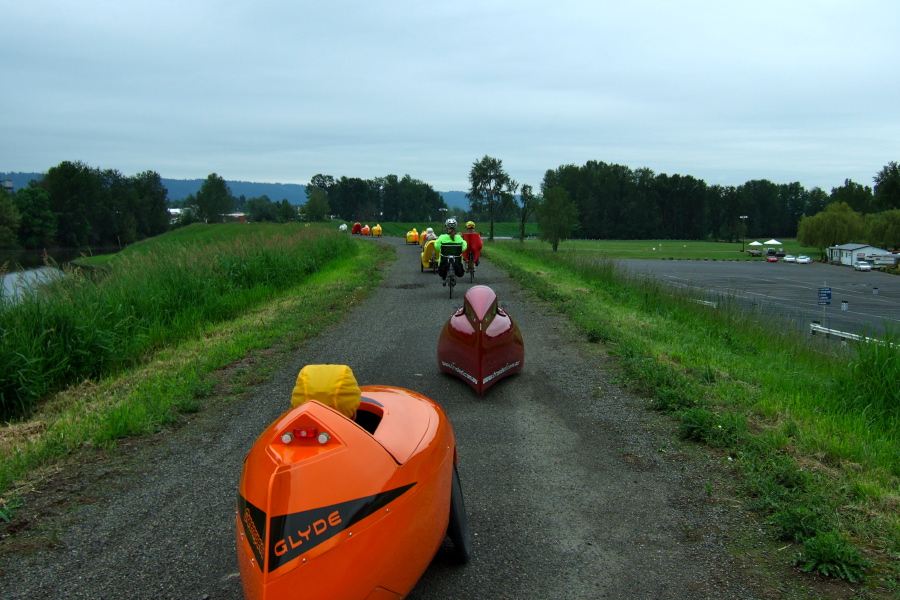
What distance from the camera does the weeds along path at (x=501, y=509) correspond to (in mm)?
3566

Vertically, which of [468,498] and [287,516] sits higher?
[287,516]

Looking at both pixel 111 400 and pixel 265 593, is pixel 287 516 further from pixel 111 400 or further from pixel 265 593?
pixel 111 400

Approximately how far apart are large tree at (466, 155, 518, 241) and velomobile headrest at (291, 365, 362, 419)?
68982 mm

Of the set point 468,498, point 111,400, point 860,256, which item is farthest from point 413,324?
point 860,256

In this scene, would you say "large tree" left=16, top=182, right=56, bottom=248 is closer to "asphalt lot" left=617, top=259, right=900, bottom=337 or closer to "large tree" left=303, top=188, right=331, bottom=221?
"asphalt lot" left=617, top=259, right=900, bottom=337

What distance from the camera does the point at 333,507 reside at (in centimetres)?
280

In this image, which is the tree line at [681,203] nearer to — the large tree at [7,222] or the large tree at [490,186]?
the large tree at [490,186]

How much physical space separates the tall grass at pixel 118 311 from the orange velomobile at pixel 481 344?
16.3ft

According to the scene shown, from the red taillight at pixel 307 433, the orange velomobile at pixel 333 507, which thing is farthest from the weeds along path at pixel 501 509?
the red taillight at pixel 307 433

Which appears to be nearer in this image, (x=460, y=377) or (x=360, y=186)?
(x=460, y=377)

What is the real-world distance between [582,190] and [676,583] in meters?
148

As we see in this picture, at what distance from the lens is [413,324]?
12.1m

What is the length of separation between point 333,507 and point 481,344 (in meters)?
4.41

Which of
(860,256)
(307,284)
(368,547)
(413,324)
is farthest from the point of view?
(860,256)
